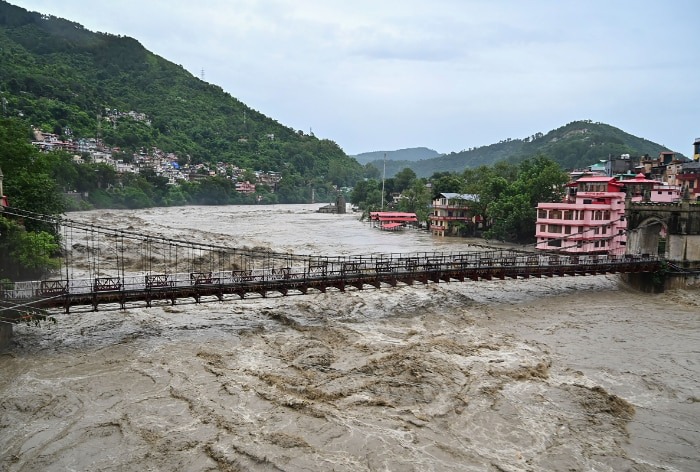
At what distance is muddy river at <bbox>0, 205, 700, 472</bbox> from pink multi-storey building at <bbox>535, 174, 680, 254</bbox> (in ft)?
51.9

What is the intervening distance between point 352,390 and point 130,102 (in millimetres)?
154842

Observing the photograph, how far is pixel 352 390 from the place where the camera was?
1731cm

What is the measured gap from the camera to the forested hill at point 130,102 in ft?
358

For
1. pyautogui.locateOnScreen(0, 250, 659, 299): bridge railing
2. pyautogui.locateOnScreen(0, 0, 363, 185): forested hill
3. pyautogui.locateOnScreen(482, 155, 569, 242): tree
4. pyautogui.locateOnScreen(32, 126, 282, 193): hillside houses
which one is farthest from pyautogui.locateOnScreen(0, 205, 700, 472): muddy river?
pyautogui.locateOnScreen(0, 0, 363, 185): forested hill

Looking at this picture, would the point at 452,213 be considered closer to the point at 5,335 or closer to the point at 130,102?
the point at 5,335

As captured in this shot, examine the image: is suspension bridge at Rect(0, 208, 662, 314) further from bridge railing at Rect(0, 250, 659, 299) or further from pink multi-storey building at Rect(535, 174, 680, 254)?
pink multi-storey building at Rect(535, 174, 680, 254)

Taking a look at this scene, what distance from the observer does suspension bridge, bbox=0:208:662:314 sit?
68.8 feet

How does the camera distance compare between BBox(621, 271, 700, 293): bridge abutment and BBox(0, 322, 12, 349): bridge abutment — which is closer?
BBox(0, 322, 12, 349): bridge abutment

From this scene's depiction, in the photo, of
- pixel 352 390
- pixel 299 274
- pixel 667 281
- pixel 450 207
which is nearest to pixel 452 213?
pixel 450 207

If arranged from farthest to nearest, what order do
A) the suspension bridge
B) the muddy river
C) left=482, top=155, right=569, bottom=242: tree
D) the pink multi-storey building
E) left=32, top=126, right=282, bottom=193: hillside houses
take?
left=32, top=126, right=282, bottom=193: hillside houses, left=482, top=155, right=569, bottom=242: tree, the pink multi-storey building, the suspension bridge, the muddy river

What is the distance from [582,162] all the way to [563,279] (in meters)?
113

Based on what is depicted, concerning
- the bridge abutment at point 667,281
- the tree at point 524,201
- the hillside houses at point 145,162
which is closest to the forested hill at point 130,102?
the hillside houses at point 145,162

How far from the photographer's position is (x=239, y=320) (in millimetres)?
25984

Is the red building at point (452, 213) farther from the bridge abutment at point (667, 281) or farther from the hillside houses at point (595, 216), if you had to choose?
the bridge abutment at point (667, 281)
